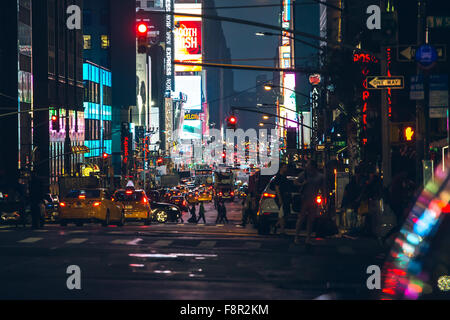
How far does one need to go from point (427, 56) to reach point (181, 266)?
371 inches

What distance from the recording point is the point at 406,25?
3666 centimetres

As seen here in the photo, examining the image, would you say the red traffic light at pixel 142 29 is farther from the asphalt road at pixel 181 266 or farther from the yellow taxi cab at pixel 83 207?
the yellow taxi cab at pixel 83 207

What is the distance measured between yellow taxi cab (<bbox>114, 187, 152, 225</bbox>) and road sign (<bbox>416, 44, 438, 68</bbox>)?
16.5 metres

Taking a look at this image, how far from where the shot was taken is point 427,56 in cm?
2031

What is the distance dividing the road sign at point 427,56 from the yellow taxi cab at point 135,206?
16.5 m

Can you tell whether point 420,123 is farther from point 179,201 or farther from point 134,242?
point 179,201

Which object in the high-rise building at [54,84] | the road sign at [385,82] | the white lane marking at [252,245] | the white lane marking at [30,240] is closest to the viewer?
the white lane marking at [252,245]

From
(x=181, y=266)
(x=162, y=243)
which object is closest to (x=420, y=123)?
(x=162, y=243)

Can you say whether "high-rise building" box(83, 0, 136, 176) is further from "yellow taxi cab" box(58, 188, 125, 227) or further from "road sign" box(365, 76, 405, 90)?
"road sign" box(365, 76, 405, 90)

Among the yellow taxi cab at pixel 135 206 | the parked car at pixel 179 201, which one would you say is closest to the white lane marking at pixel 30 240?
the yellow taxi cab at pixel 135 206

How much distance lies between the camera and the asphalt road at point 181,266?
36.3 feet

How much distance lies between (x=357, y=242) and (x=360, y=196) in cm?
268

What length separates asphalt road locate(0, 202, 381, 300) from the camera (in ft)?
36.3
